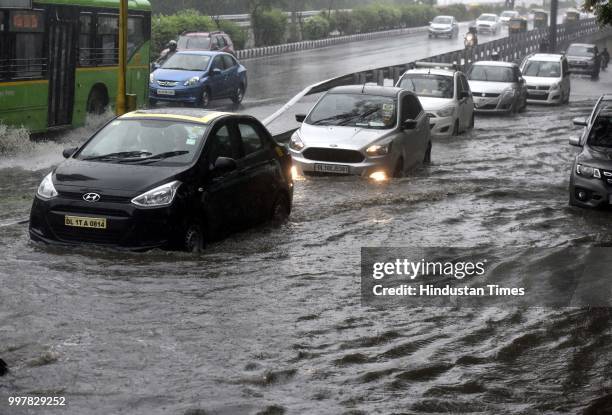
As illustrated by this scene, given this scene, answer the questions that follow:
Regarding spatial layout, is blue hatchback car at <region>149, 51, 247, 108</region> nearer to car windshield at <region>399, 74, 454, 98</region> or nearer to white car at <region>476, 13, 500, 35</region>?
car windshield at <region>399, 74, 454, 98</region>

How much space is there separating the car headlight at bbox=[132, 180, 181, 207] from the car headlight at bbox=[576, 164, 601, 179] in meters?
6.58

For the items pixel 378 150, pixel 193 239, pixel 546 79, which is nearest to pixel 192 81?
pixel 546 79

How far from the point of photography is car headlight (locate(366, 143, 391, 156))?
665 inches

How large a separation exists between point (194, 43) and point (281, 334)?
3423cm

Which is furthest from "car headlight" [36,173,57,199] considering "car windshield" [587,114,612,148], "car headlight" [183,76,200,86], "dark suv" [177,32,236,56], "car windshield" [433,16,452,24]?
"car windshield" [433,16,452,24]

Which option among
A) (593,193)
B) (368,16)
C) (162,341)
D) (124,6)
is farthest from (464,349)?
(368,16)

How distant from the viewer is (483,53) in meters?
49.4

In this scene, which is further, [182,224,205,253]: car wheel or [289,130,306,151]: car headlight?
[289,130,306,151]: car headlight

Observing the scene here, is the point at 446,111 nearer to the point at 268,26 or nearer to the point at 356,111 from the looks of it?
the point at 356,111

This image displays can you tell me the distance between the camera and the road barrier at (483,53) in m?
25.8

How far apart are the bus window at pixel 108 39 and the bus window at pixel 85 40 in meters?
0.37

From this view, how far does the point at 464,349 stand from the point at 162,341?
215 cm

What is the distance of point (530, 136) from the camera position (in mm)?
26719

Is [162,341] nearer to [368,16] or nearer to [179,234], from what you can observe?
[179,234]
